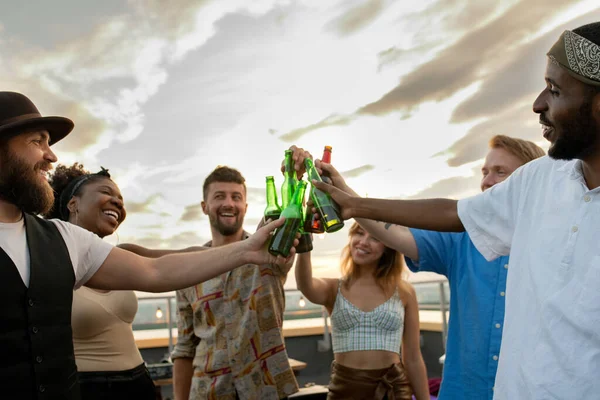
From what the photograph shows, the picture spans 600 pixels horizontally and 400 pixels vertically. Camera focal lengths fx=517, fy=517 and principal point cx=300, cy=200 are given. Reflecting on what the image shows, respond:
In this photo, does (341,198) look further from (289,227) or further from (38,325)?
(38,325)

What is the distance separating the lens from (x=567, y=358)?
3.99ft

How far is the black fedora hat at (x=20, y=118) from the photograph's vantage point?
159 cm

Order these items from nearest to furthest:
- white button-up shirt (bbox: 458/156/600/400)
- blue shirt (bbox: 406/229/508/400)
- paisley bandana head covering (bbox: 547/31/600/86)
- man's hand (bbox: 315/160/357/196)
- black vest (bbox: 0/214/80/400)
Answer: white button-up shirt (bbox: 458/156/600/400) < paisley bandana head covering (bbox: 547/31/600/86) < black vest (bbox: 0/214/80/400) < blue shirt (bbox: 406/229/508/400) < man's hand (bbox: 315/160/357/196)

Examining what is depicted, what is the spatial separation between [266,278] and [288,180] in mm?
497

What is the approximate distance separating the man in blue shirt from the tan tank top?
1.18 meters

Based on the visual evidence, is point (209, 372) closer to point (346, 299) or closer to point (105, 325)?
point (105, 325)

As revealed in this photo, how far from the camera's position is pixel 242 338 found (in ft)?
7.95

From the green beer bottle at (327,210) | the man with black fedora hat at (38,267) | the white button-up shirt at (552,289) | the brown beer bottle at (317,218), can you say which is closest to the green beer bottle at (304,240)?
the brown beer bottle at (317,218)

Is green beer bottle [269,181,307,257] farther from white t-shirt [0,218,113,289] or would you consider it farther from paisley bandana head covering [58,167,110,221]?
paisley bandana head covering [58,167,110,221]

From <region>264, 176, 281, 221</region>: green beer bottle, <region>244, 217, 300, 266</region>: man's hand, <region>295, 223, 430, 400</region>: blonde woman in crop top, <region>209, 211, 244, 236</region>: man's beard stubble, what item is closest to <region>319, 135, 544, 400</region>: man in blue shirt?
<region>244, 217, 300, 266</region>: man's hand

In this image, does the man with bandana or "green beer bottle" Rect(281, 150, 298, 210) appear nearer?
the man with bandana

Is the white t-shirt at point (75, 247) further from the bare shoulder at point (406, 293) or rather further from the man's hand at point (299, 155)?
the bare shoulder at point (406, 293)

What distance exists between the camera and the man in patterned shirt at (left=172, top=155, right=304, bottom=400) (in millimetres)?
2416

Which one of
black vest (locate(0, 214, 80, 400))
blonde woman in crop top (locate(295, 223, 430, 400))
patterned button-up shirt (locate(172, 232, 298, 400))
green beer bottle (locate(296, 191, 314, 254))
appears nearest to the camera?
black vest (locate(0, 214, 80, 400))
